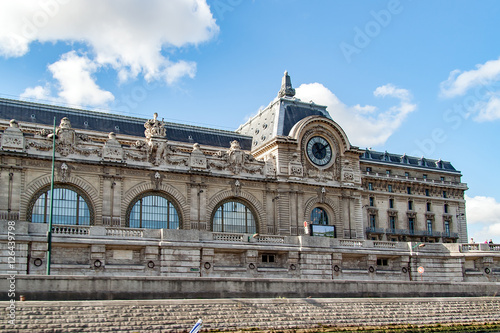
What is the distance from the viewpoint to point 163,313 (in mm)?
30938

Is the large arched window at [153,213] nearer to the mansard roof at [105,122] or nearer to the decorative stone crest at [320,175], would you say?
the mansard roof at [105,122]

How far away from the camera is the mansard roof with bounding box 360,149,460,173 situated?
276 feet

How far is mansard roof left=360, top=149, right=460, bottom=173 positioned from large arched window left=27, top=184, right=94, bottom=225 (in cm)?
4213

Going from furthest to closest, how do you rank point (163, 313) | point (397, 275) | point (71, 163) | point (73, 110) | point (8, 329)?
point (73, 110) → point (397, 275) → point (71, 163) → point (163, 313) → point (8, 329)

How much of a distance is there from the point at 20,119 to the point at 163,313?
34049 millimetres

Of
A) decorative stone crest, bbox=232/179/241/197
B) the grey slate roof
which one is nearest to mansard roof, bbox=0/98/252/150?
the grey slate roof

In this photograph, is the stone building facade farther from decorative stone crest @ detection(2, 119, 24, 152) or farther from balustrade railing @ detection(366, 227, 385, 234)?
balustrade railing @ detection(366, 227, 385, 234)

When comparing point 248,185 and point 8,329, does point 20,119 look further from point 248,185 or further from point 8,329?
point 8,329

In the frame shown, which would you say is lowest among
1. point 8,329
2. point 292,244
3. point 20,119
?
point 8,329

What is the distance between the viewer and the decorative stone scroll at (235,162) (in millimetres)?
59281

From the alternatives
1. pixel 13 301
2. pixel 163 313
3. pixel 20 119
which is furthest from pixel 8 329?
pixel 20 119

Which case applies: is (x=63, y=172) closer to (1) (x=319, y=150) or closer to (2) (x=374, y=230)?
(1) (x=319, y=150)

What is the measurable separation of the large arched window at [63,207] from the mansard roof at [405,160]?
42135 millimetres

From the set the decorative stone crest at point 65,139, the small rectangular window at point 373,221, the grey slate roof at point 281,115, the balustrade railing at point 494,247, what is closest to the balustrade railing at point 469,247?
the balustrade railing at point 494,247
